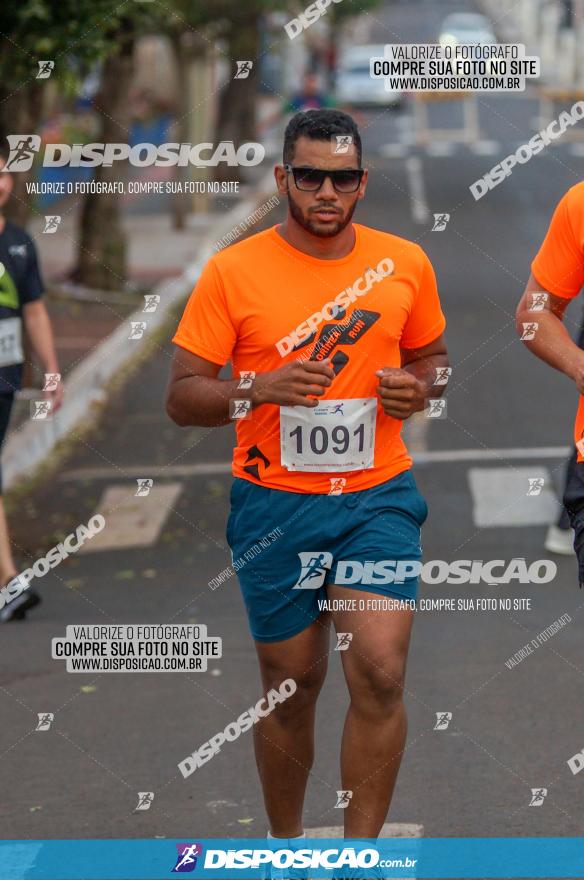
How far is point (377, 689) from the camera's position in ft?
14.8

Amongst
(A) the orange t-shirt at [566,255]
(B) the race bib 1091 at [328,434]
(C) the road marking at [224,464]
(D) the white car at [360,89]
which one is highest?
(D) the white car at [360,89]

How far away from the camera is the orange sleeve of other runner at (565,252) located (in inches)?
185

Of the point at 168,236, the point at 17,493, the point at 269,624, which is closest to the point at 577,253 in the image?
the point at 269,624

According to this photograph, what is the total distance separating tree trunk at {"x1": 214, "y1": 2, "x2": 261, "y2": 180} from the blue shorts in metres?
23.7

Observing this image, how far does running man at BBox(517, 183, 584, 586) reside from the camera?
4695mm

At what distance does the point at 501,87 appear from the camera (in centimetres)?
736

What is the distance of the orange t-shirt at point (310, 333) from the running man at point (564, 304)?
379 millimetres

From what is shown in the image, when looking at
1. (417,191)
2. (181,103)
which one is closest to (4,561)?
(181,103)

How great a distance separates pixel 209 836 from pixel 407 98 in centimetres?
5076

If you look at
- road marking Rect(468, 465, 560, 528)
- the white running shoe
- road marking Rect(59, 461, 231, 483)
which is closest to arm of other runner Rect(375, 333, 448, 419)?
the white running shoe

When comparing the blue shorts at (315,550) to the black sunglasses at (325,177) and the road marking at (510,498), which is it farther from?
the road marking at (510,498)

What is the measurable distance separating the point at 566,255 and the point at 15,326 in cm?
405

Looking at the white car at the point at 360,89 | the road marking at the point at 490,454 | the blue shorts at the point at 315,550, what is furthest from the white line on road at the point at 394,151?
the blue shorts at the point at 315,550

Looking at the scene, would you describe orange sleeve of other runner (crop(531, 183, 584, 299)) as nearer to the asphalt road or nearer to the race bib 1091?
the race bib 1091
